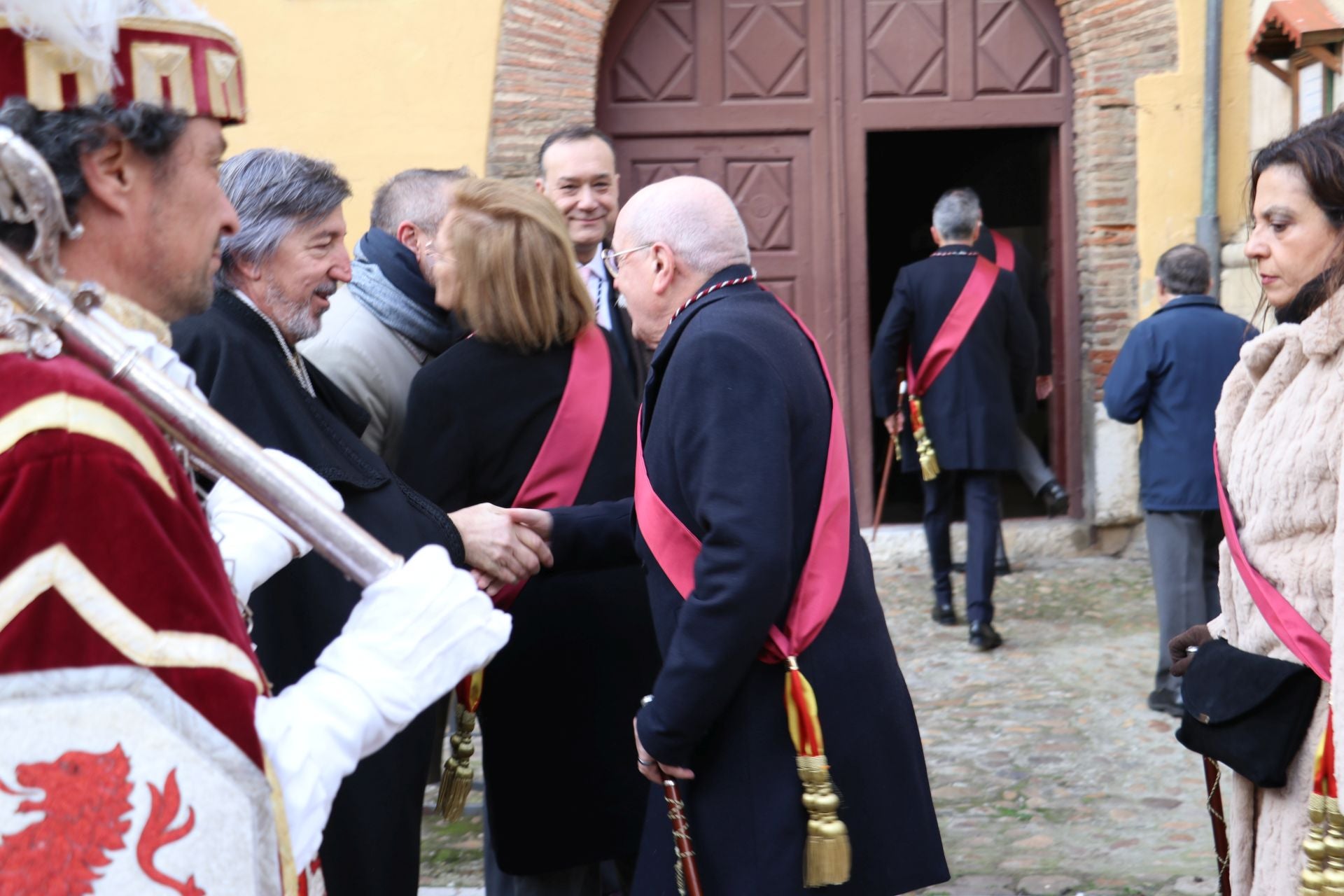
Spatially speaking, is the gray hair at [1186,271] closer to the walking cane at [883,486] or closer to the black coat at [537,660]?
the walking cane at [883,486]

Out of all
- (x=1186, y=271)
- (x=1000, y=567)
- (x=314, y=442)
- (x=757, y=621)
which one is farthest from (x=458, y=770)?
(x=1000, y=567)

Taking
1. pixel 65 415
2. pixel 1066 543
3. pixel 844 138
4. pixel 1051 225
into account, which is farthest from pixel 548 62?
pixel 65 415

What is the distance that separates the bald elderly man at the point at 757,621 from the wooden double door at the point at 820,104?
583 cm

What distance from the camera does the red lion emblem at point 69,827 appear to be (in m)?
1.34

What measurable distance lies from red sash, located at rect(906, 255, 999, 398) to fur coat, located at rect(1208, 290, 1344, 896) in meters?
4.41

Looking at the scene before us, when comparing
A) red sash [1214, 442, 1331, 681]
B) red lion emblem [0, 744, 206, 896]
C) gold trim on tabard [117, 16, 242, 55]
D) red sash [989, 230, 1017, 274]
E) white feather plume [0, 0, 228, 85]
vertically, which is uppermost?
gold trim on tabard [117, 16, 242, 55]

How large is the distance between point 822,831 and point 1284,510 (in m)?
0.93

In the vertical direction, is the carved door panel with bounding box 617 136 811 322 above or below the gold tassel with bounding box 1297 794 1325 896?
above

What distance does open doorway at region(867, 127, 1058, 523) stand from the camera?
11.2m

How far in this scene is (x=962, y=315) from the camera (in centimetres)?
702

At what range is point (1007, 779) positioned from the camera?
495 cm

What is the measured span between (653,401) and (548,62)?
18.7ft

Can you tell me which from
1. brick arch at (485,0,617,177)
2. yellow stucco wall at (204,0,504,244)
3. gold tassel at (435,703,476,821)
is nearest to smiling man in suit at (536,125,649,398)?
gold tassel at (435,703,476,821)

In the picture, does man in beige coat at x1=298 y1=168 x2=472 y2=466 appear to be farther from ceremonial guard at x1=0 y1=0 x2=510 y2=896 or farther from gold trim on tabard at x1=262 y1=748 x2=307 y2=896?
gold trim on tabard at x1=262 y1=748 x2=307 y2=896
